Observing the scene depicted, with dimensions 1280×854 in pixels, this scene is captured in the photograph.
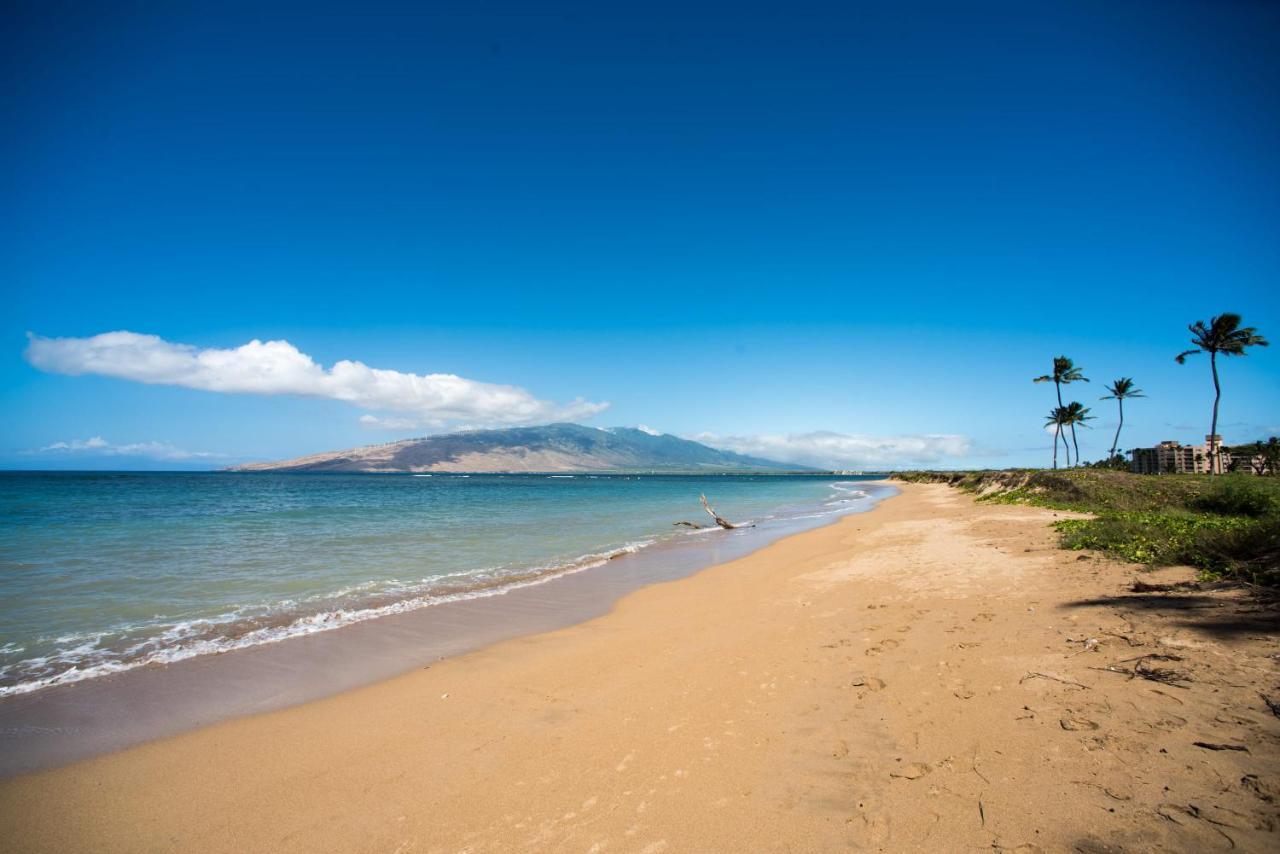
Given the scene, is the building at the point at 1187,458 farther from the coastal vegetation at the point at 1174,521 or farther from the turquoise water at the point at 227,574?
the turquoise water at the point at 227,574

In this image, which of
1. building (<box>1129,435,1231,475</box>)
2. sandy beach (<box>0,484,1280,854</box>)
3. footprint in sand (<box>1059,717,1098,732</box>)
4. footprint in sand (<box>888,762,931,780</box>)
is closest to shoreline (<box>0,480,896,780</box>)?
sandy beach (<box>0,484,1280,854</box>)

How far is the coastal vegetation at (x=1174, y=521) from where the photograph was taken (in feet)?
25.5

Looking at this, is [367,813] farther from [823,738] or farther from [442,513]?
[442,513]

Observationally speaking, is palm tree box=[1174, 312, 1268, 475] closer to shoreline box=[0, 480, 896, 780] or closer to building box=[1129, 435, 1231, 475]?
building box=[1129, 435, 1231, 475]

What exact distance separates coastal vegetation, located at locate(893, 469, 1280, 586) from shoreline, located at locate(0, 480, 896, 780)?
34.3 feet

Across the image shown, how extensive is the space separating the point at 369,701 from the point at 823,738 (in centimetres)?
561

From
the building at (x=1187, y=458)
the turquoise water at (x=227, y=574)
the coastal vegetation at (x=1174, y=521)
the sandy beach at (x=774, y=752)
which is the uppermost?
the building at (x=1187, y=458)

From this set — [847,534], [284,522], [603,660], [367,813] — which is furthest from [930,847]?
[284,522]

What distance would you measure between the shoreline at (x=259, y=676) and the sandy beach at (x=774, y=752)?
56 cm

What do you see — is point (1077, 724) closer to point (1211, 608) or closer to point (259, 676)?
point (1211, 608)

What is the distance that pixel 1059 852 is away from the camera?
3.18 metres

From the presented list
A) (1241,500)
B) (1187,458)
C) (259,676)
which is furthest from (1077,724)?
(1187,458)

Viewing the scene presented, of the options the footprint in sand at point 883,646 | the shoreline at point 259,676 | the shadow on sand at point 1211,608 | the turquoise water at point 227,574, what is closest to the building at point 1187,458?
the turquoise water at point 227,574

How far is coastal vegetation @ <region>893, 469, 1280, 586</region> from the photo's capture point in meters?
7.76
